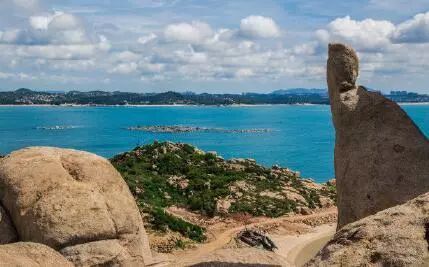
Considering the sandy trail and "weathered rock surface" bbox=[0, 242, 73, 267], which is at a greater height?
"weathered rock surface" bbox=[0, 242, 73, 267]

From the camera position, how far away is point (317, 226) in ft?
141

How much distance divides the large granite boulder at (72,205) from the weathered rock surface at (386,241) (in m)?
8.48

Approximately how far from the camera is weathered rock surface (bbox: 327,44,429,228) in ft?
49.1

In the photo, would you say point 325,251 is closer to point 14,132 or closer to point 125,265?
point 125,265

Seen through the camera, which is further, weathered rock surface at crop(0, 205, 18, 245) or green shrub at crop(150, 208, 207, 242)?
green shrub at crop(150, 208, 207, 242)

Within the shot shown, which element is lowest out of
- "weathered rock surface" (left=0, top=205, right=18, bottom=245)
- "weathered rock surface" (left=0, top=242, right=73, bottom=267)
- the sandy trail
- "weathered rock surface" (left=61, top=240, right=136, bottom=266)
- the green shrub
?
the sandy trail

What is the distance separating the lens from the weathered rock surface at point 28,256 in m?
8.39

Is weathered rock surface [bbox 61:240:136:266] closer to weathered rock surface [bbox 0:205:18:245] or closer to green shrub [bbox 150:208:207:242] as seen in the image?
weathered rock surface [bbox 0:205:18:245]

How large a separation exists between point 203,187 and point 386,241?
38372 millimetres

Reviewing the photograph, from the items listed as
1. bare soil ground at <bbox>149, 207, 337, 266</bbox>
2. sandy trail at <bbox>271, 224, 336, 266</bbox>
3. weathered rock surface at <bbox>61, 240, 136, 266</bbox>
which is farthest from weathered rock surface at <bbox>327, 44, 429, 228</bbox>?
sandy trail at <bbox>271, 224, 336, 266</bbox>

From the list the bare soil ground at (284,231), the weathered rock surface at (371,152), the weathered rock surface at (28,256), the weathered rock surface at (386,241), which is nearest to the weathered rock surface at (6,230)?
the weathered rock surface at (28,256)

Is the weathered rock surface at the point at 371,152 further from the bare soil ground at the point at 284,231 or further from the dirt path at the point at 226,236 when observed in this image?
the bare soil ground at the point at 284,231

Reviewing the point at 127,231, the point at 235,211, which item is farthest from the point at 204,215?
the point at 127,231

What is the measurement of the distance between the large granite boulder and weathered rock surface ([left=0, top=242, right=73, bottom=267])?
6287 mm
